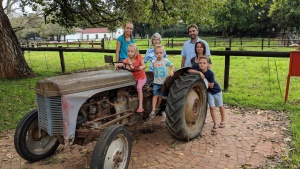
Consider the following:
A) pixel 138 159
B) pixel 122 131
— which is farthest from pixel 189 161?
pixel 122 131

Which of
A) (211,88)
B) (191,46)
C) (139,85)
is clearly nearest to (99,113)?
(139,85)

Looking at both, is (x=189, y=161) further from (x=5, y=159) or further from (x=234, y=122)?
(x=5, y=159)

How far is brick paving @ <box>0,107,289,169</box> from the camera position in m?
3.72

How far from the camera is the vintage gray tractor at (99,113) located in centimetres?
317

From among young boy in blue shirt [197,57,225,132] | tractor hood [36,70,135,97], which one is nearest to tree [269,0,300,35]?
young boy in blue shirt [197,57,225,132]

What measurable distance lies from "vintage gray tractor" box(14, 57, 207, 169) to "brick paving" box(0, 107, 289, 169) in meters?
0.21

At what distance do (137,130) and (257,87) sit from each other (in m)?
4.73

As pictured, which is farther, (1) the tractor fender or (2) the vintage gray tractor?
(1) the tractor fender

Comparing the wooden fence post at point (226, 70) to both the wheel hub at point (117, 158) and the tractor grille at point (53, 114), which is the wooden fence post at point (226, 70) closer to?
the wheel hub at point (117, 158)

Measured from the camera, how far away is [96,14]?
43.1 ft

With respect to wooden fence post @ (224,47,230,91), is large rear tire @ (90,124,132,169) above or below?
below

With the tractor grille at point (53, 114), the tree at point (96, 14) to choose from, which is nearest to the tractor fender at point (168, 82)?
the tractor grille at point (53, 114)

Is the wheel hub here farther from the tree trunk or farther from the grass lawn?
the tree trunk

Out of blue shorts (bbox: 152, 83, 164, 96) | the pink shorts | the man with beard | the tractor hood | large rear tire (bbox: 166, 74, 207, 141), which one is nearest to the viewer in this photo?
the tractor hood
